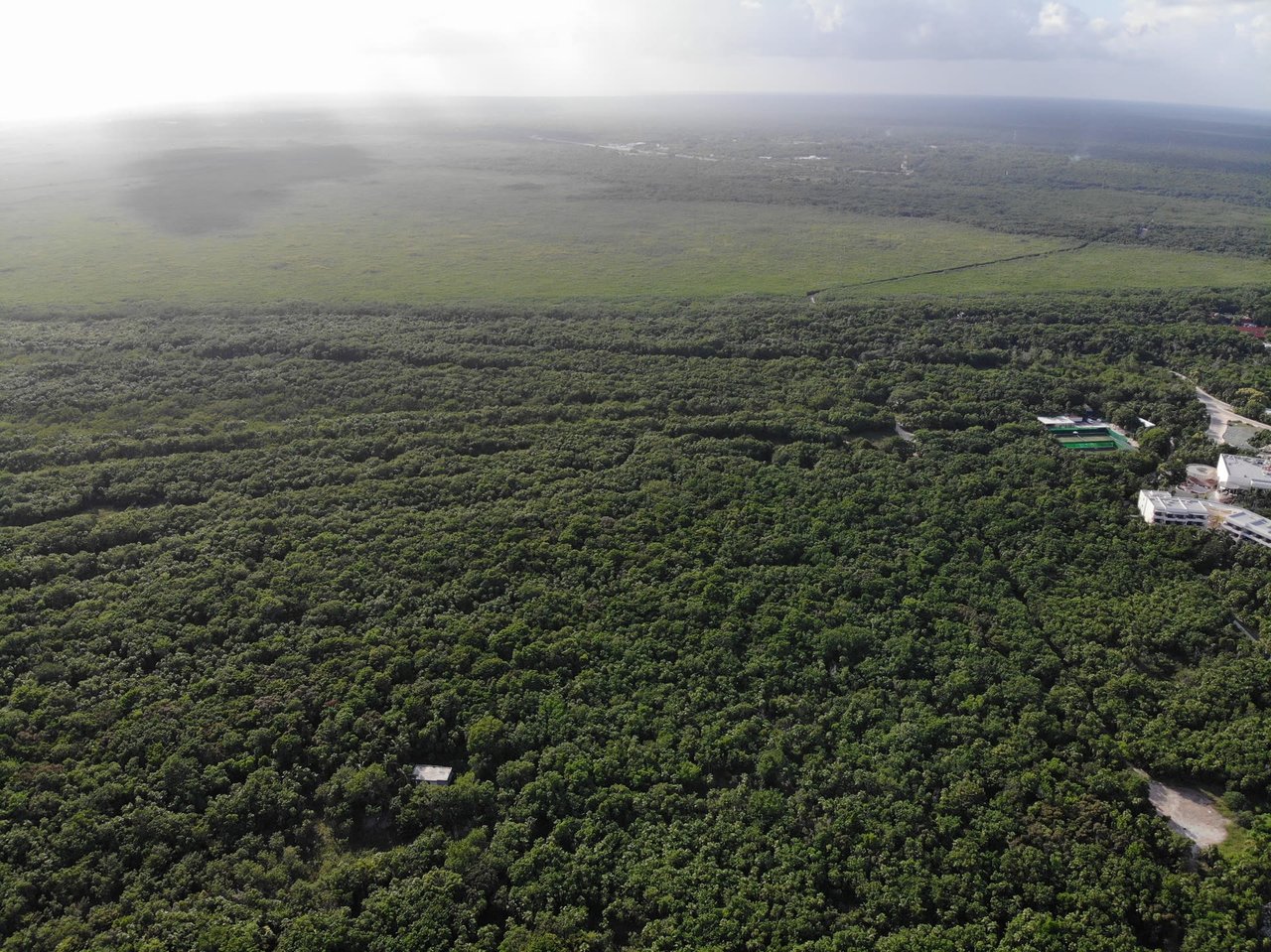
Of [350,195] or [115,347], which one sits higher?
[350,195]

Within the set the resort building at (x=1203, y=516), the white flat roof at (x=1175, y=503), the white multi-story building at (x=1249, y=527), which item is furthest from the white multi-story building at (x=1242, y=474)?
the white multi-story building at (x=1249, y=527)

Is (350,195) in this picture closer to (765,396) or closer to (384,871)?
(765,396)

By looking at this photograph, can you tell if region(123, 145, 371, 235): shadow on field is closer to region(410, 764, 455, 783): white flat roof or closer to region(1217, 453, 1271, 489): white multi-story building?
region(410, 764, 455, 783): white flat roof

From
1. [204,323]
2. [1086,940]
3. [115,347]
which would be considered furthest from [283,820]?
[204,323]

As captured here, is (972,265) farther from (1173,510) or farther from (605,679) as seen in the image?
(605,679)

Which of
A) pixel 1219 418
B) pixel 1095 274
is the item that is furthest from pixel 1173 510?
pixel 1095 274

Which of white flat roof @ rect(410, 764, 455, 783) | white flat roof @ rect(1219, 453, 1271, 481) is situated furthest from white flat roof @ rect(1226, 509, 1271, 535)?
white flat roof @ rect(410, 764, 455, 783)
